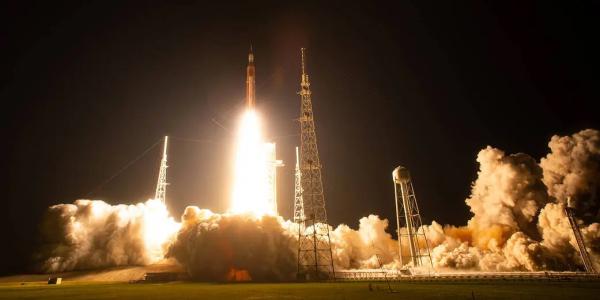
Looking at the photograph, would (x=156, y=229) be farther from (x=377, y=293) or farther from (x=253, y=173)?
(x=377, y=293)

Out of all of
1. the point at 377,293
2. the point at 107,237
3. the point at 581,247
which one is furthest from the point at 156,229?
A: the point at 581,247

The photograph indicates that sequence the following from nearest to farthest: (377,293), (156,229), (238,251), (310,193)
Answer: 1. (377,293)
2. (310,193)
3. (238,251)
4. (156,229)

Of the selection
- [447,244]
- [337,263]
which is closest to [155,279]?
[337,263]

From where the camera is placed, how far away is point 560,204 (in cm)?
5112

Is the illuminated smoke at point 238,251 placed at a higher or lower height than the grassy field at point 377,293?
higher

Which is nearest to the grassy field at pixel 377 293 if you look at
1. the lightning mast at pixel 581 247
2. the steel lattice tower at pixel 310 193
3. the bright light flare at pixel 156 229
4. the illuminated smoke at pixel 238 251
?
the lightning mast at pixel 581 247

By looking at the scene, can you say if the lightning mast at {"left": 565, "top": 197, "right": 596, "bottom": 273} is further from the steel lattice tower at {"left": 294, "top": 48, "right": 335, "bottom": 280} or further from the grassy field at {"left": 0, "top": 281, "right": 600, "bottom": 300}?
the steel lattice tower at {"left": 294, "top": 48, "right": 335, "bottom": 280}

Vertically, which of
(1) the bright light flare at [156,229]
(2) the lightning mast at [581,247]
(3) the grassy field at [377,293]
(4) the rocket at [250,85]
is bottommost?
(3) the grassy field at [377,293]

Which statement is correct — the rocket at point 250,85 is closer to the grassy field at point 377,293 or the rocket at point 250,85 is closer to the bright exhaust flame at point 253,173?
the bright exhaust flame at point 253,173

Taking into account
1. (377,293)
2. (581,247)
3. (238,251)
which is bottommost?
(377,293)

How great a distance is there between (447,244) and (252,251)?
112ft

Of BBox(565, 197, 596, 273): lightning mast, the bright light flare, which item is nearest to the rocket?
the bright light flare

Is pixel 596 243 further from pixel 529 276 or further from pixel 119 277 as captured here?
pixel 119 277

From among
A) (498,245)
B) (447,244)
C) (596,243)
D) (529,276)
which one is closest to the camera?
(529,276)
